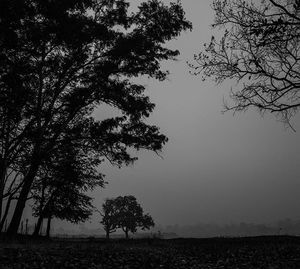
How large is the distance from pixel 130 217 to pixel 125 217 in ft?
2.95

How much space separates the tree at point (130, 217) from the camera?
5991 cm

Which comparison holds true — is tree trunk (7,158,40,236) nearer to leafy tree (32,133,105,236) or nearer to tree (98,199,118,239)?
leafy tree (32,133,105,236)

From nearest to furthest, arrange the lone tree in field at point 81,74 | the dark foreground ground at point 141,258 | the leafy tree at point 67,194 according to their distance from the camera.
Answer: the dark foreground ground at point 141,258
the lone tree in field at point 81,74
the leafy tree at point 67,194

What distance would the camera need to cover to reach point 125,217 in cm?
6003

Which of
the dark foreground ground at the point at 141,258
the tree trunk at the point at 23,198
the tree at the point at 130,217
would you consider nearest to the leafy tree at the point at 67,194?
the tree trunk at the point at 23,198

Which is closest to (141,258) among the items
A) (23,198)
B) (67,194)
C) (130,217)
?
(23,198)

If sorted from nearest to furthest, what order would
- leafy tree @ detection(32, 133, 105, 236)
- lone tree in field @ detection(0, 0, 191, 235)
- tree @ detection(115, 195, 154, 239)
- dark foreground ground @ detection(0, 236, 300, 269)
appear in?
1. dark foreground ground @ detection(0, 236, 300, 269)
2. lone tree in field @ detection(0, 0, 191, 235)
3. leafy tree @ detection(32, 133, 105, 236)
4. tree @ detection(115, 195, 154, 239)

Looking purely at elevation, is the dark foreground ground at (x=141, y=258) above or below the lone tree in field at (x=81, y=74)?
below

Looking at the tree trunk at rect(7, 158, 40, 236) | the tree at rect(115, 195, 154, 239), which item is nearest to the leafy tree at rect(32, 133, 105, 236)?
the tree trunk at rect(7, 158, 40, 236)

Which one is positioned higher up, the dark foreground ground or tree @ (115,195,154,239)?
tree @ (115,195,154,239)

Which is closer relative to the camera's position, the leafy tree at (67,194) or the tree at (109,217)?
the leafy tree at (67,194)

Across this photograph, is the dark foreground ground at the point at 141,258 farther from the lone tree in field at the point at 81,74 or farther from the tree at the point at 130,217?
the tree at the point at 130,217

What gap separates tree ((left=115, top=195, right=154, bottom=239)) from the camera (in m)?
59.9

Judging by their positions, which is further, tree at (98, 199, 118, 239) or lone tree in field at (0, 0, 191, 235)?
tree at (98, 199, 118, 239)
